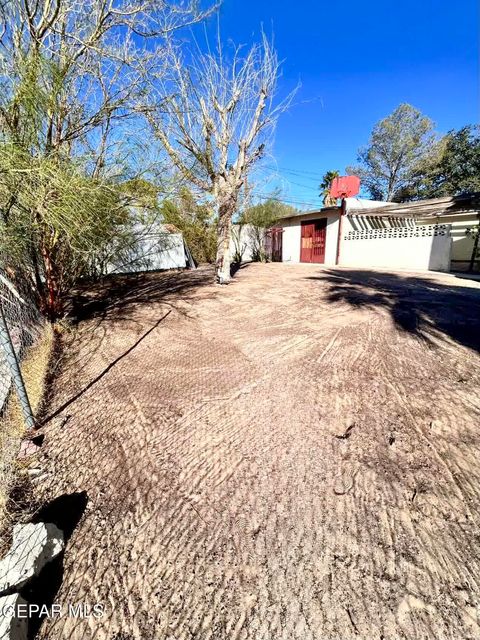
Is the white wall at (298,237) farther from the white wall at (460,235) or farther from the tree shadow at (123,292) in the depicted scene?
the tree shadow at (123,292)

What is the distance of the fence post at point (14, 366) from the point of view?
79.4 inches

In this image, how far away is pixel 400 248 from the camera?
1236cm

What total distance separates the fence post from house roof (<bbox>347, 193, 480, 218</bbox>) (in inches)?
508

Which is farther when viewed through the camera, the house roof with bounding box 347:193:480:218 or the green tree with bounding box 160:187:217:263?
the green tree with bounding box 160:187:217:263

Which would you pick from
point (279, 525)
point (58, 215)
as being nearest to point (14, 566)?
point (279, 525)

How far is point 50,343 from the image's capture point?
12.1 feet

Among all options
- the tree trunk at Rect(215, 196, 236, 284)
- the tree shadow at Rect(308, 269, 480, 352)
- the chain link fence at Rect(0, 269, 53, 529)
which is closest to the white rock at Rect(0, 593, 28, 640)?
the chain link fence at Rect(0, 269, 53, 529)

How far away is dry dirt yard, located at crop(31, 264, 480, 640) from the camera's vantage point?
3.83 ft

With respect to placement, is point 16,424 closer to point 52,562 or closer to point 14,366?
point 14,366

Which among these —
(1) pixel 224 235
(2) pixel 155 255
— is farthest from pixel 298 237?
(1) pixel 224 235

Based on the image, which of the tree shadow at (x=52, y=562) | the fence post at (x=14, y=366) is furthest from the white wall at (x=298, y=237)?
the tree shadow at (x=52, y=562)

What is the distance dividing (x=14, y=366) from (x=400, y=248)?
45.6 ft

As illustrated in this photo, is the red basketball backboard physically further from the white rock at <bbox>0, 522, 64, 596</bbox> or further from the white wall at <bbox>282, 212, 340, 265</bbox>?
the white rock at <bbox>0, 522, 64, 596</bbox>

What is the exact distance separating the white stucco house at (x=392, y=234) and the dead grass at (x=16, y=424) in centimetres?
1286
